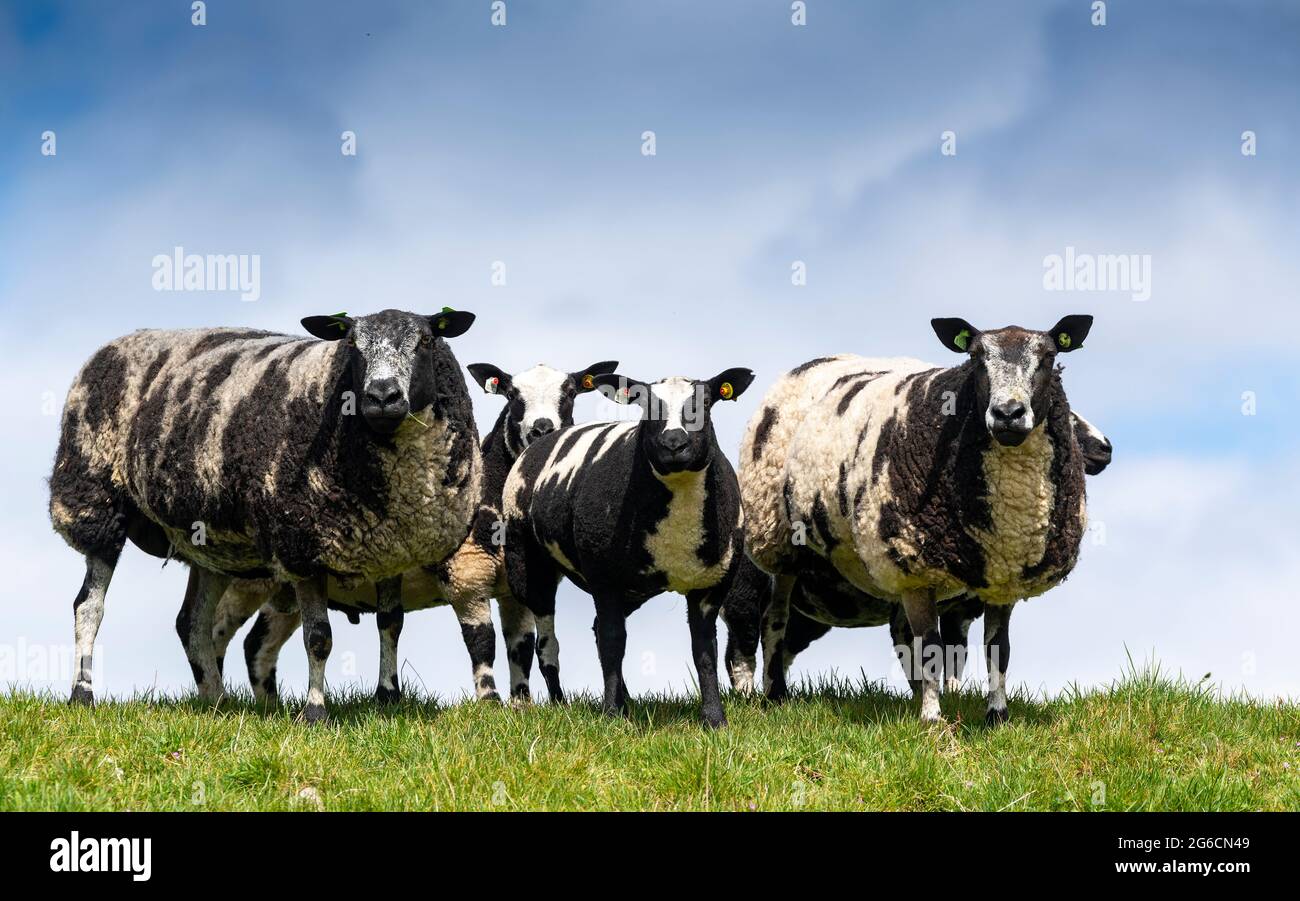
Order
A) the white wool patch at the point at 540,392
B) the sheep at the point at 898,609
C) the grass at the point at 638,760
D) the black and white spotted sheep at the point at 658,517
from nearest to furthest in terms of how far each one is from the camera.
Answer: the grass at the point at 638,760 → the black and white spotted sheep at the point at 658,517 → the sheep at the point at 898,609 → the white wool patch at the point at 540,392

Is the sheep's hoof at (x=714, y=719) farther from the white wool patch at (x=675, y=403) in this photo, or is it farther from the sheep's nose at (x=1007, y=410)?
the sheep's nose at (x=1007, y=410)

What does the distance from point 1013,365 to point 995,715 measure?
2.74 meters

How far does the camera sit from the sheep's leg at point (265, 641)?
47.0ft

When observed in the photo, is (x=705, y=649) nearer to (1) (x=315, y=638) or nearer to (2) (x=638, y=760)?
(2) (x=638, y=760)

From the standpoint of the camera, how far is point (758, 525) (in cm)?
1285

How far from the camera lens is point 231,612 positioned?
1421 centimetres

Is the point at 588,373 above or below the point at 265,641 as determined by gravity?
above

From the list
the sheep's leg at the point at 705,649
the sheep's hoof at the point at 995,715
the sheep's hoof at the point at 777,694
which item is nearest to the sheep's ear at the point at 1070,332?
the sheep's hoof at the point at 995,715

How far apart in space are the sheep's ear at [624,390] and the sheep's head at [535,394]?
9.81ft

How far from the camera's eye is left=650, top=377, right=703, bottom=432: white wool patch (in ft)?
32.7

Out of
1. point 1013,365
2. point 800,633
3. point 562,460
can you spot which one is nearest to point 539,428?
point 562,460

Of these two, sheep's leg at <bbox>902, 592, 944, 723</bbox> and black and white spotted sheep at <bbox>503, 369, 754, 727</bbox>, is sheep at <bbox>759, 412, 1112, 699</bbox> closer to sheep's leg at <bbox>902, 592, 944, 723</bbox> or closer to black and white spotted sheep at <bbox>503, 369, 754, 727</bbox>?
sheep's leg at <bbox>902, 592, 944, 723</bbox>

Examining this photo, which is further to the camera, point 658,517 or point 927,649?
point 927,649
